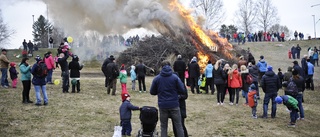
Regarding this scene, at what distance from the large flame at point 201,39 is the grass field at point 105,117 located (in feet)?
29.9

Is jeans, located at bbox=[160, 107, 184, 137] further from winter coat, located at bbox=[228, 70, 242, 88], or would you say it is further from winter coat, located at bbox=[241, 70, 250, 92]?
winter coat, located at bbox=[241, 70, 250, 92]

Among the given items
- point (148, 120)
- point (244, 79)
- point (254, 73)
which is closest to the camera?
point (148, 120)

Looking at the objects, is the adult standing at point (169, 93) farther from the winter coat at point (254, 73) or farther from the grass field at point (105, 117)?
the winter coat at point (254, 73)

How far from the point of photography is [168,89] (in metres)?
7.34

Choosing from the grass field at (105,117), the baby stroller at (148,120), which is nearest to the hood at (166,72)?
the baby stroller at (148,120)

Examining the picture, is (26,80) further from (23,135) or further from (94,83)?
(94,83)

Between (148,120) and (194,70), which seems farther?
(194,70)

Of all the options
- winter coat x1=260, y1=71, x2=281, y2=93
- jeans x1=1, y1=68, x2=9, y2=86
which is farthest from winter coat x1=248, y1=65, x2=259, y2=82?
jeans x1=1, y1=68, x2=9, y2=86

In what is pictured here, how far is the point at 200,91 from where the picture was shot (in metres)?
16.3

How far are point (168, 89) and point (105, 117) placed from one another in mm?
3874

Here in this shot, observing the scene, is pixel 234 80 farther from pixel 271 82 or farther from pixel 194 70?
pixel 194 70

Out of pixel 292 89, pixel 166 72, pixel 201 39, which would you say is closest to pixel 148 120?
pixel 166 72

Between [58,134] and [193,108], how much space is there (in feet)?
18.3

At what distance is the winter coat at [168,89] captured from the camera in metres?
7.35
